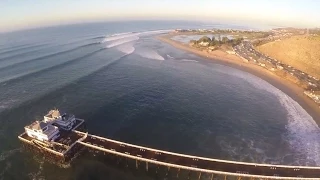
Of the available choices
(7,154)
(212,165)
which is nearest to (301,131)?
(212,165)

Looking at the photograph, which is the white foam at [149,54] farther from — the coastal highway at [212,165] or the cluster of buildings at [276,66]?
the coastal highway at [212,165]

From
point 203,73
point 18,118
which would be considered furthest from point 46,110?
point 203,73

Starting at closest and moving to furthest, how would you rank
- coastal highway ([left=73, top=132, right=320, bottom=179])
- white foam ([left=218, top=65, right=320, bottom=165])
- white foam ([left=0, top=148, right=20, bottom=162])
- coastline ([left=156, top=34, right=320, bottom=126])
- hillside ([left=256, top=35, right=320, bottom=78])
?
coastal highway ([left=73, top=132, right=320, bottom=179]), white foam ([left=0, top=148, right=20, bottom=162]), white foam ([left=218, top=65, right=320, bottom=165]), coastline ([left=156, top=34, right=320, bottom=126]), hillside ([left=256, top=35, right=320, bottom=78])

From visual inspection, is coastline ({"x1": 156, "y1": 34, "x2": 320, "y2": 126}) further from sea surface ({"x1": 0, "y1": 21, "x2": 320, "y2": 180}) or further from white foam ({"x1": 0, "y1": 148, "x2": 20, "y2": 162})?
white foam ({"x1": 0, "y1": 148, "x2": 20, "y2": 162})

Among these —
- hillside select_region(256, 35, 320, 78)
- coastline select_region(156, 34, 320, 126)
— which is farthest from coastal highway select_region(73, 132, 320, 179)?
hillside select_region(256, 35, 320, 78)

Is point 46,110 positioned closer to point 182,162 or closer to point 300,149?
point 182,162
